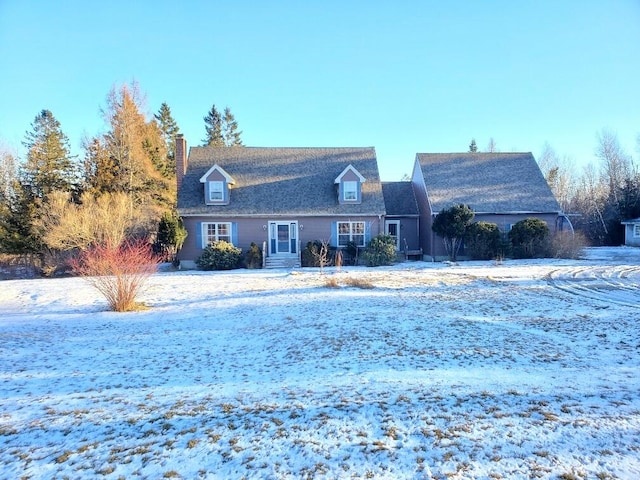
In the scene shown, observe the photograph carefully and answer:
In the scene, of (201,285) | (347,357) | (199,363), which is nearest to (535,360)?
(347,357)

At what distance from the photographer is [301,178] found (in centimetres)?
2259

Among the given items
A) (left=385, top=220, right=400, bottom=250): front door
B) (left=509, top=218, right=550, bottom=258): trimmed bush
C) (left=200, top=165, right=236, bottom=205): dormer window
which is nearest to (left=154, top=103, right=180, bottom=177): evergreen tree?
(left=200, top=165, right=236, bottom=205): dormer window

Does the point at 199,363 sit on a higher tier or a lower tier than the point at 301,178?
lower

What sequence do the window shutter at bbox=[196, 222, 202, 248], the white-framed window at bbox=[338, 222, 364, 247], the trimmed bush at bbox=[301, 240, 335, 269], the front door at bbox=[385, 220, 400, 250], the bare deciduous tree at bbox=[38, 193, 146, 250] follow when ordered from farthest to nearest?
the front door at bbox=[385, 220, 400, 250] < the white-framed window at bbox=[338, 222, 364, 247] < the window shutter at bbox=[196, 222, 202, 248] < the trimmed bush at bbox=[301, 240, 335, 269] < the bare deciduous tree at bbox=[38, 193, 146, 250]

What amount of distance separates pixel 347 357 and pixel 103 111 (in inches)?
1148

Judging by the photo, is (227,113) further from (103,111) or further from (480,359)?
(480,359)

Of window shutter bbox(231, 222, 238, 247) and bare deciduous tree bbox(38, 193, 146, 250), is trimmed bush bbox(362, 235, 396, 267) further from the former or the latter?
bare deciduous tree bbox(38, 193, 146, 250)

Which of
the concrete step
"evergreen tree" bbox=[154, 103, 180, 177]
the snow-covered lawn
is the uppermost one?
"evergreen tree" bbox=[154, 103, 180, 177]

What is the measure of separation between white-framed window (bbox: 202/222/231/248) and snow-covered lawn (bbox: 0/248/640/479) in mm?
10787

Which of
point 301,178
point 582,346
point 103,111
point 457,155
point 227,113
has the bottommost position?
point 582,346

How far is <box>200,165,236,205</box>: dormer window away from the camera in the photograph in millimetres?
20547

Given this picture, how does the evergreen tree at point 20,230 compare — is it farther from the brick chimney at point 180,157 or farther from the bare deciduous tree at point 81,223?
the brick chimney at point 180,157

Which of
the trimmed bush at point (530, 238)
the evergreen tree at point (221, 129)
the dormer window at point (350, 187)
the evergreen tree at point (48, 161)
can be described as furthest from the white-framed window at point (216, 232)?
the evergreen tree at point (221, 129)

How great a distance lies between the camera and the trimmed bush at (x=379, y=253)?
18609 millimetres
